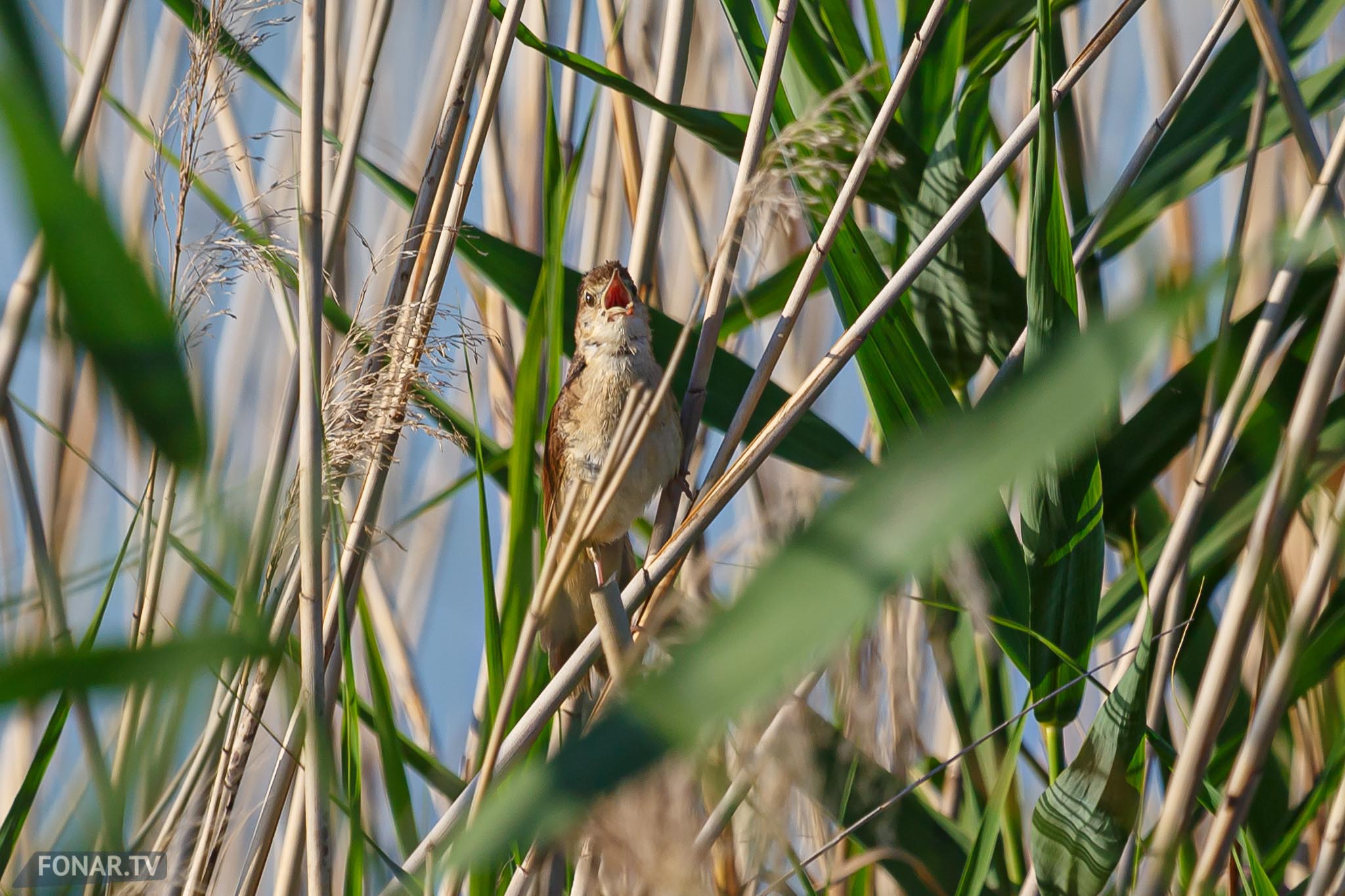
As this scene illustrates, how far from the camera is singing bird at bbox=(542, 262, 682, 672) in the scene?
174cm

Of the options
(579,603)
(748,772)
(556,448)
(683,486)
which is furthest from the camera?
(556,448)

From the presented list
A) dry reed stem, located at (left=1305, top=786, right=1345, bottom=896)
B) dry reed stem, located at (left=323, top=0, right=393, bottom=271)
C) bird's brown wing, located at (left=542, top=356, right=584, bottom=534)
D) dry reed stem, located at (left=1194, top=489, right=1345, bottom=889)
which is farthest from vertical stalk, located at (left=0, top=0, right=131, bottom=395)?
dry reed stem, located at (left=1305, top=786, right=1345, bottom=896)

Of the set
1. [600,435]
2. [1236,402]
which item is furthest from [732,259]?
[600,435]

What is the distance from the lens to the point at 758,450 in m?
1.10

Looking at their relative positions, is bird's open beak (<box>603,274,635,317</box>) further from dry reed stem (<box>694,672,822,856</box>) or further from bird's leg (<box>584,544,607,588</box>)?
dry reed stem (<box>694,672,822,856</box>)

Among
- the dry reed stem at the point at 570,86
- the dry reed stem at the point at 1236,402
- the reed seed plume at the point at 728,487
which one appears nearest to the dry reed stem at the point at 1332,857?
the reed seed plume at the point at 728,487

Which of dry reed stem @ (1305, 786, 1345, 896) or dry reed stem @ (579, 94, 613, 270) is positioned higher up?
dry reed stem @ (579, 94, 613, 270)

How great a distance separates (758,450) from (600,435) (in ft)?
2.86

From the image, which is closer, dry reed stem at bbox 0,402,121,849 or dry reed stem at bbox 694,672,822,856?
dry reed stem at bbox 694,672,822,856

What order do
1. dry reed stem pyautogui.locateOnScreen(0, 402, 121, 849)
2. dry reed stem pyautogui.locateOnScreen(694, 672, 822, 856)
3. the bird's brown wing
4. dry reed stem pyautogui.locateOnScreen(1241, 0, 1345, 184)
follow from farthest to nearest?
1. the bird's brown wing
2. dry reed stem pyautogui.locateOnScreen(1241, 0, 1345, 184)
3. dry reed stem pyautogui.locateOnScreen(0, 402, 121, 849)
4. dry reed stem pyautogui.locateOnScreen(694, 672, 822, 856)

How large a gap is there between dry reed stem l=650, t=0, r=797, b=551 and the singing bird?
20 cm

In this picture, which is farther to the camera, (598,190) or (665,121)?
(598,190)

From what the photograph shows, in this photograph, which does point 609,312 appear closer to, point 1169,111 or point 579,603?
point 579,603

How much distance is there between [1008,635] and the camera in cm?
141
